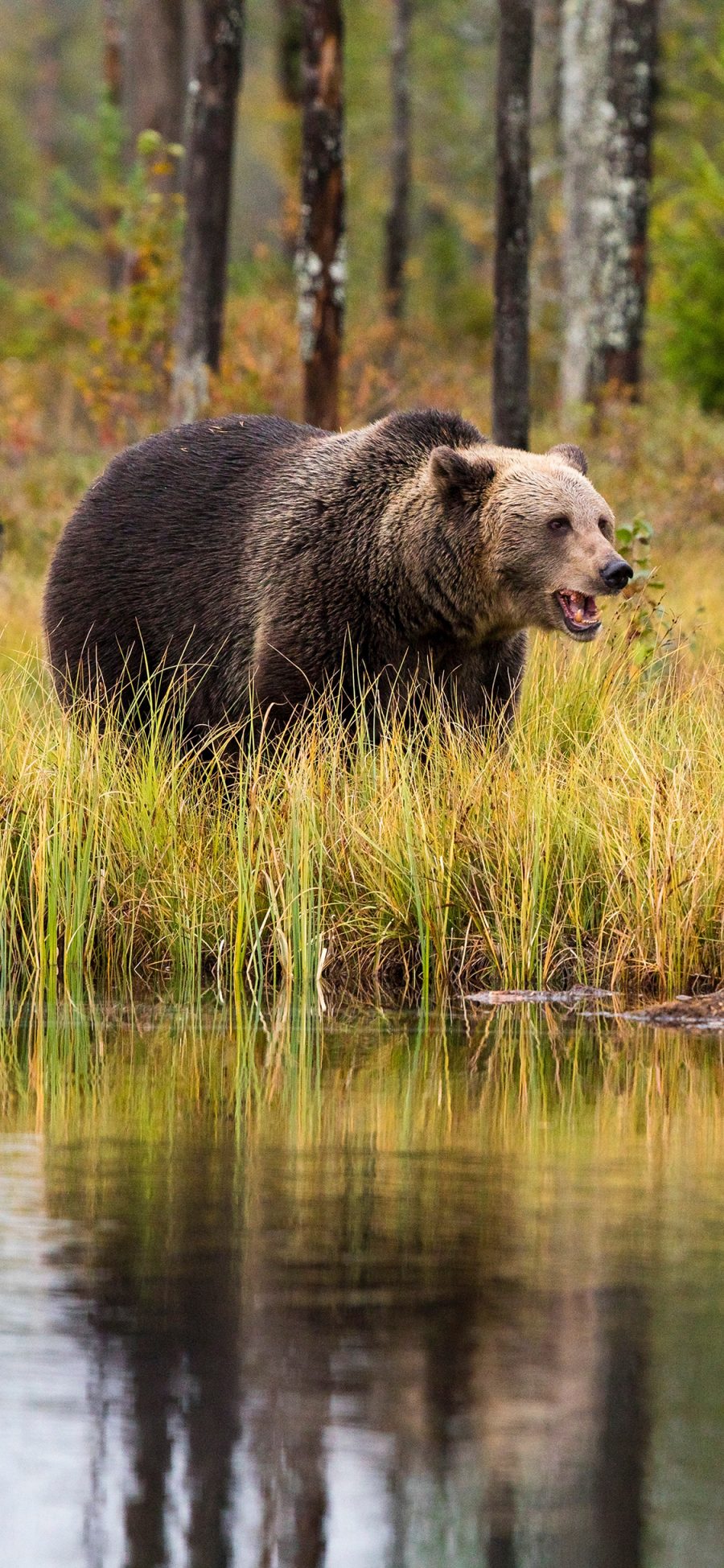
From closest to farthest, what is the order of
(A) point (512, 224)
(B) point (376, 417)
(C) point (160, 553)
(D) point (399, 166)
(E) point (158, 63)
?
(C) point (160, 553) < (A) point (512, 224) < (B) point (376, 417) < (E) point (158, 63) < (D) point (399, 166)

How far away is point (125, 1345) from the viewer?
12.5 ft

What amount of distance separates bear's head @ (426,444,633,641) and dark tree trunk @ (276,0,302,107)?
22625 millimetres

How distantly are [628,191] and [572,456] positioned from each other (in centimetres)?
1288

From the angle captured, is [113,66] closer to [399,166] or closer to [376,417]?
[399,166]

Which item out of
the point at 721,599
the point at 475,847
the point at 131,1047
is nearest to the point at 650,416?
A: the point at 721,599

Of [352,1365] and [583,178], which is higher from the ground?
[583,178]

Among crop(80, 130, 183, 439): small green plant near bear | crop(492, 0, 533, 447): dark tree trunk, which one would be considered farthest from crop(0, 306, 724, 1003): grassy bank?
crop(80, 130, 183, 439): small green plant near bear

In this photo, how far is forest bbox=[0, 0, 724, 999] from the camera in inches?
286

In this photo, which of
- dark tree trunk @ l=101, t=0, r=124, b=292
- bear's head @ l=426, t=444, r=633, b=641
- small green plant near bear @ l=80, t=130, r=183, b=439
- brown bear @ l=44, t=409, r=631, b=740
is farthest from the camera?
dark tree trunk @ l=101, t=0, r=124, b=292

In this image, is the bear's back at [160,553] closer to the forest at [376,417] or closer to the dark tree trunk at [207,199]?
the forest at [376,417]

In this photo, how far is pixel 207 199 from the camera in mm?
16594

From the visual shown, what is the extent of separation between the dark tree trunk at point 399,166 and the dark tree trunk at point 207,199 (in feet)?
54.9

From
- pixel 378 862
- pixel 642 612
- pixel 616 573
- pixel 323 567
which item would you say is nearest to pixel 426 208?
pixel 642 612

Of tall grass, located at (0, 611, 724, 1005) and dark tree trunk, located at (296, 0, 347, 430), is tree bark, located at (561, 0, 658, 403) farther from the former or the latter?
tall grass, located at (0, 611, 724, 1005)
